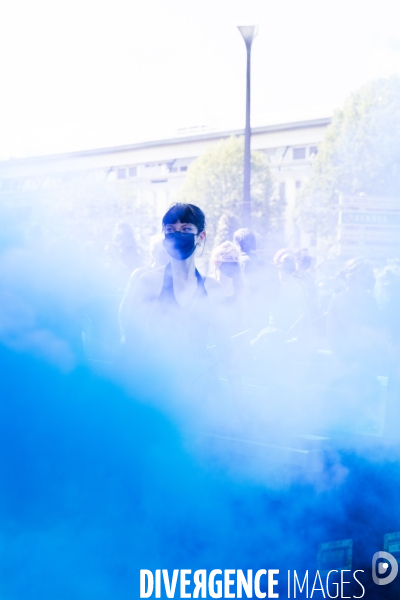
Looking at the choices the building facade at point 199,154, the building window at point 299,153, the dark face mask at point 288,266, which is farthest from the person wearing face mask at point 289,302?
the building window at point 299,153

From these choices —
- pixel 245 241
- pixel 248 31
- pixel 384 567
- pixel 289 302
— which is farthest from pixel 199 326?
pixel 248 31

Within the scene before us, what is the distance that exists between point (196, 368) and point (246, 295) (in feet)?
5.05

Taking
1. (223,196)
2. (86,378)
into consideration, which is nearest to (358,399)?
(86,378)

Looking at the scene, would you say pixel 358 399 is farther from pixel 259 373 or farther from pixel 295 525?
pixel 295 525

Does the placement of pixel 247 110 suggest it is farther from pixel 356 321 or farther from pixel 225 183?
pixel 225 183

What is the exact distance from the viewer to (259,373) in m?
2.74

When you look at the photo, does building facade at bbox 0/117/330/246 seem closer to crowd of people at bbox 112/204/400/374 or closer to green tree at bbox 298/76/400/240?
green tree at bbox 298/76/400/240

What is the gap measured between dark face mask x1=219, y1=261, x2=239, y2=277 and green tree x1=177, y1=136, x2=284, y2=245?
27086 millimetres

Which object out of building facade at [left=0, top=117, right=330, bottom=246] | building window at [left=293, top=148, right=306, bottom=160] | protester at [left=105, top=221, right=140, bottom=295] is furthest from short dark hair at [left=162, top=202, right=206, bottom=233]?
building window at [left=293, top=148, right=306, bottom=160]

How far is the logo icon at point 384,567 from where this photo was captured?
2033 millimetres

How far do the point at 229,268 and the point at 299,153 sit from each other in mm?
40553

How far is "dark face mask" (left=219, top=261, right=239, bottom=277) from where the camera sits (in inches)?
142

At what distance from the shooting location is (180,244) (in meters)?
2.21

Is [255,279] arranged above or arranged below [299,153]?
below
